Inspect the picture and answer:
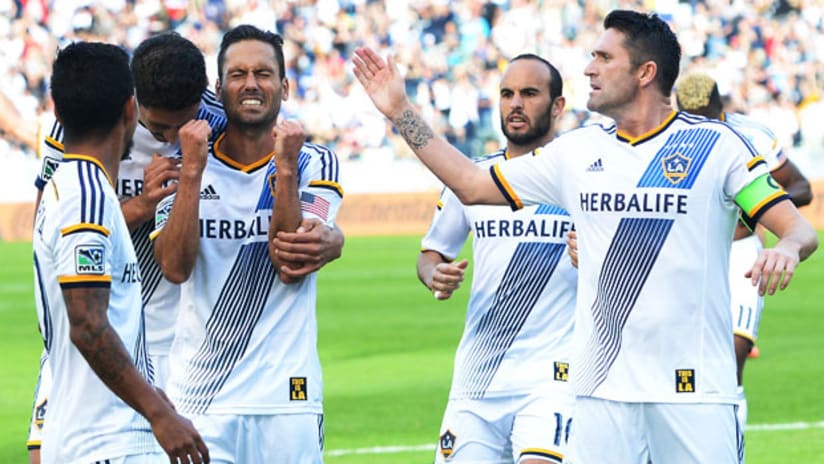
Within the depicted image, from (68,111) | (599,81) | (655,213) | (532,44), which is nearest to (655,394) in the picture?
(655,213)

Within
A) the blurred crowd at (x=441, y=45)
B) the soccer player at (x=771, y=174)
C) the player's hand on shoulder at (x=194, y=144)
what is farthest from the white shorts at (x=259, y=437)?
the blurred crowd at (x=441, y=45)

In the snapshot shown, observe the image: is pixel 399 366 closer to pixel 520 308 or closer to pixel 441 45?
pixel 520 308

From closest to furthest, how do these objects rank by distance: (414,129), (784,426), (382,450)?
(414,129), (382,450), (784,426)

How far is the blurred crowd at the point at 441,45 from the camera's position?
3180cm

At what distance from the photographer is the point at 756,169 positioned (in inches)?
211

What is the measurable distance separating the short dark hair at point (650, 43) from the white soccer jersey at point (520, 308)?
4.19 ft

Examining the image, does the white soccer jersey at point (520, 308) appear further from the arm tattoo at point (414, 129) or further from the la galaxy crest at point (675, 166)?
the la galaxy crest at point (675, 166)

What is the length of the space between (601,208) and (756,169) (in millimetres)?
595

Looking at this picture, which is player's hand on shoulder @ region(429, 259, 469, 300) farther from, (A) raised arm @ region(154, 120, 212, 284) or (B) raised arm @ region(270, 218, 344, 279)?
(A) raised arm @ region(154, 120, 212, 284)

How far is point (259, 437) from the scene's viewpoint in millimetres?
5730

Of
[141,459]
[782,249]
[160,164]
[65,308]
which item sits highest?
[160,164]

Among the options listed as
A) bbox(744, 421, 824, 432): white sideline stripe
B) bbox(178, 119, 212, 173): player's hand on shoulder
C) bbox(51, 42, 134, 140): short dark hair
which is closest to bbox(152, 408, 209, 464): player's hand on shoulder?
bbox(51, 42, 134, 140): short dark hair

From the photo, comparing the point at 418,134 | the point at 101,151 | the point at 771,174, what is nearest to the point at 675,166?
the point at 418,134

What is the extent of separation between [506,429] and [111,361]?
281 cm
